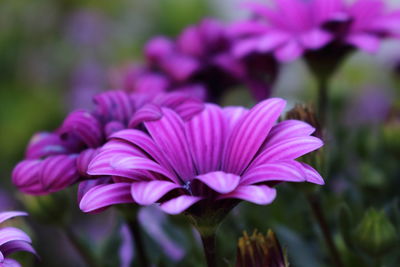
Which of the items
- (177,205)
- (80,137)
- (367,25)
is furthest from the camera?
(367,25)

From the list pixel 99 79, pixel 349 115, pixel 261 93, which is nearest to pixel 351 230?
pixel 261 93

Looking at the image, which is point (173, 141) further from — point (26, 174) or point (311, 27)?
point (311, 27)

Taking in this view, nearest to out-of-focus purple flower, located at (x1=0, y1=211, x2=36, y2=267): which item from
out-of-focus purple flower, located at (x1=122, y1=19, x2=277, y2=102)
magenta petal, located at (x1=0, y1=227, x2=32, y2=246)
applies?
magenta petal, located at (x1=0, y1=227, x2=32, y2=246)

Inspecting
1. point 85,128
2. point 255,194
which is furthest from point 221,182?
point 85,128

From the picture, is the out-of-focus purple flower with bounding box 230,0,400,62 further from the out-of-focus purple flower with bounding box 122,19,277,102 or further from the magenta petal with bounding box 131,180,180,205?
the magenta petal with bounding box 131,180,180,205

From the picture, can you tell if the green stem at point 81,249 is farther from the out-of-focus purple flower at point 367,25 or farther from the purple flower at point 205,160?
the out-of-focus purple flower at point 367,25

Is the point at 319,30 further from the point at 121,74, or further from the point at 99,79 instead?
the point at 99,79
